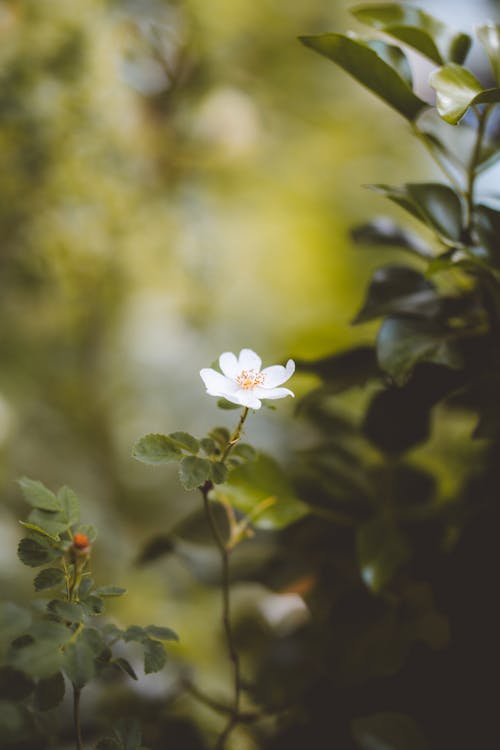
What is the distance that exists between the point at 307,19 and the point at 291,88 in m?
0.19

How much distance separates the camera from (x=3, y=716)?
12.8 inches

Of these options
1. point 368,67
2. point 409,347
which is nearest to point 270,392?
point 409,347

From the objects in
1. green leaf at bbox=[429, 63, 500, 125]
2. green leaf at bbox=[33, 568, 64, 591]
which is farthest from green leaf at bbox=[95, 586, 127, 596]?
green leaf at bbox=[429, 63, 500, 125]

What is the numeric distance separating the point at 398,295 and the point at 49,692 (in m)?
0.42

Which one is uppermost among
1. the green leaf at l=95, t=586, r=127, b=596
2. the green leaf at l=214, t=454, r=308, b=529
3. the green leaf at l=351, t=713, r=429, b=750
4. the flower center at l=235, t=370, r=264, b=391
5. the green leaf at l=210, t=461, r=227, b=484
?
the flower center at l=235, t=370, r=264, b=391

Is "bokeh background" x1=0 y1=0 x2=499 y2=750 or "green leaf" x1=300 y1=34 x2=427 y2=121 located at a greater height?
"green leaf" x1=300 y1=34 x2=427 y2=121

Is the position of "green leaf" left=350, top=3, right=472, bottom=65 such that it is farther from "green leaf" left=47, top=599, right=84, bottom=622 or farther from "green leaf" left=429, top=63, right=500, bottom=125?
"green leaf" left=47, top=599, right=84, bottom=622

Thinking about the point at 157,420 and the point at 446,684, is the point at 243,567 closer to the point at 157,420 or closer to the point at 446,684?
the point at 446,684

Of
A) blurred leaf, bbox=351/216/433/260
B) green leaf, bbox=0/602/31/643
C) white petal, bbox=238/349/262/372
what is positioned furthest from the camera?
blurred leaf, bbox=351/216/433/260

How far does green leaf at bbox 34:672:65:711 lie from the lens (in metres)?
0.37

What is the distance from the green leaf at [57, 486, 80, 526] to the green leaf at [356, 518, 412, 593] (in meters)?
0.27

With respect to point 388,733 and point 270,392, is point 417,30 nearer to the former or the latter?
point 270,392

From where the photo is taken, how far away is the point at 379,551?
564 mm

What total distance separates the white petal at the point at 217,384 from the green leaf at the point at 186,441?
38 millimetres
